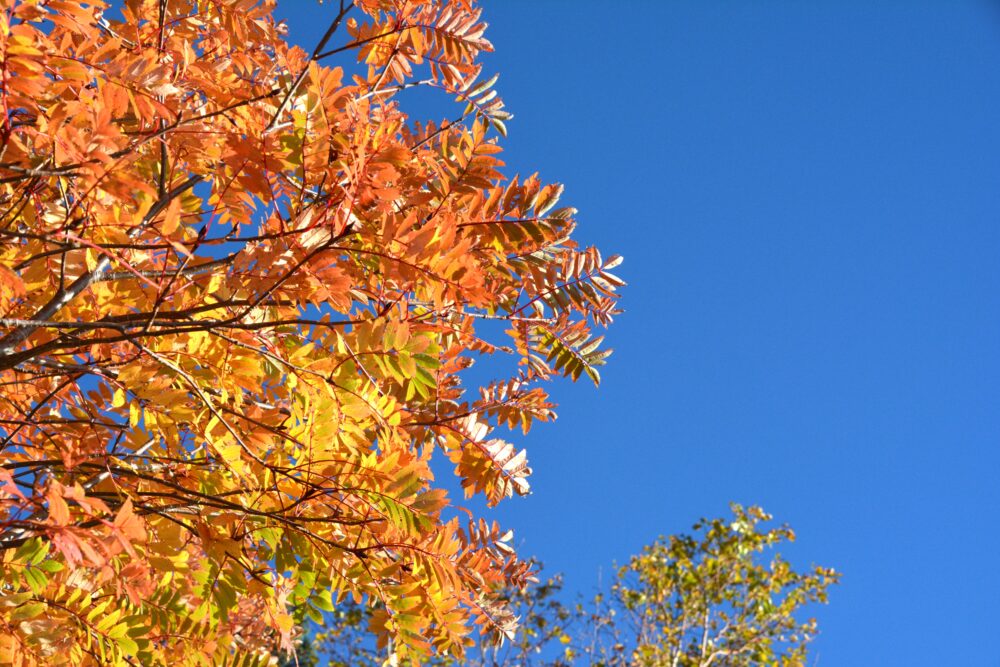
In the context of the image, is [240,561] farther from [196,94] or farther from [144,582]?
[196,94]

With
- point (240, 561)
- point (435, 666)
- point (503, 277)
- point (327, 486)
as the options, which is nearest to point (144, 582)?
point (240, 561)

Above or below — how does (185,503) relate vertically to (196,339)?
below

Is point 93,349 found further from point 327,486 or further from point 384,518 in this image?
point 384,518

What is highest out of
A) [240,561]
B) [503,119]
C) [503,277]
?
[503,119]

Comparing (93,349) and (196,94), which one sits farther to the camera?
(196,94)

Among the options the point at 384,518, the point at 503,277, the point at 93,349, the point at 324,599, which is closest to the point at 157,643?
the point at 324,599

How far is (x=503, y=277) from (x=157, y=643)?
79.9 inches

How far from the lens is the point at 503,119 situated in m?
3.04

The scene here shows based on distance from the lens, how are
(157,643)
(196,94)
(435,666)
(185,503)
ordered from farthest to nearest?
(435,666) < (157,643) < (196,94) < (185,503)

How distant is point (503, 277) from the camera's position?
117 inches

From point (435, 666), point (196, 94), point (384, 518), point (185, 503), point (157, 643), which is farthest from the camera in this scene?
point (435, 666)

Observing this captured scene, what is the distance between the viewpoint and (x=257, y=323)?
2.12m

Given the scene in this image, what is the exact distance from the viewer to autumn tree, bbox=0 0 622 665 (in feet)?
6.77

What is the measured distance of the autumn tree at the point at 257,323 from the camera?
6.77ft
